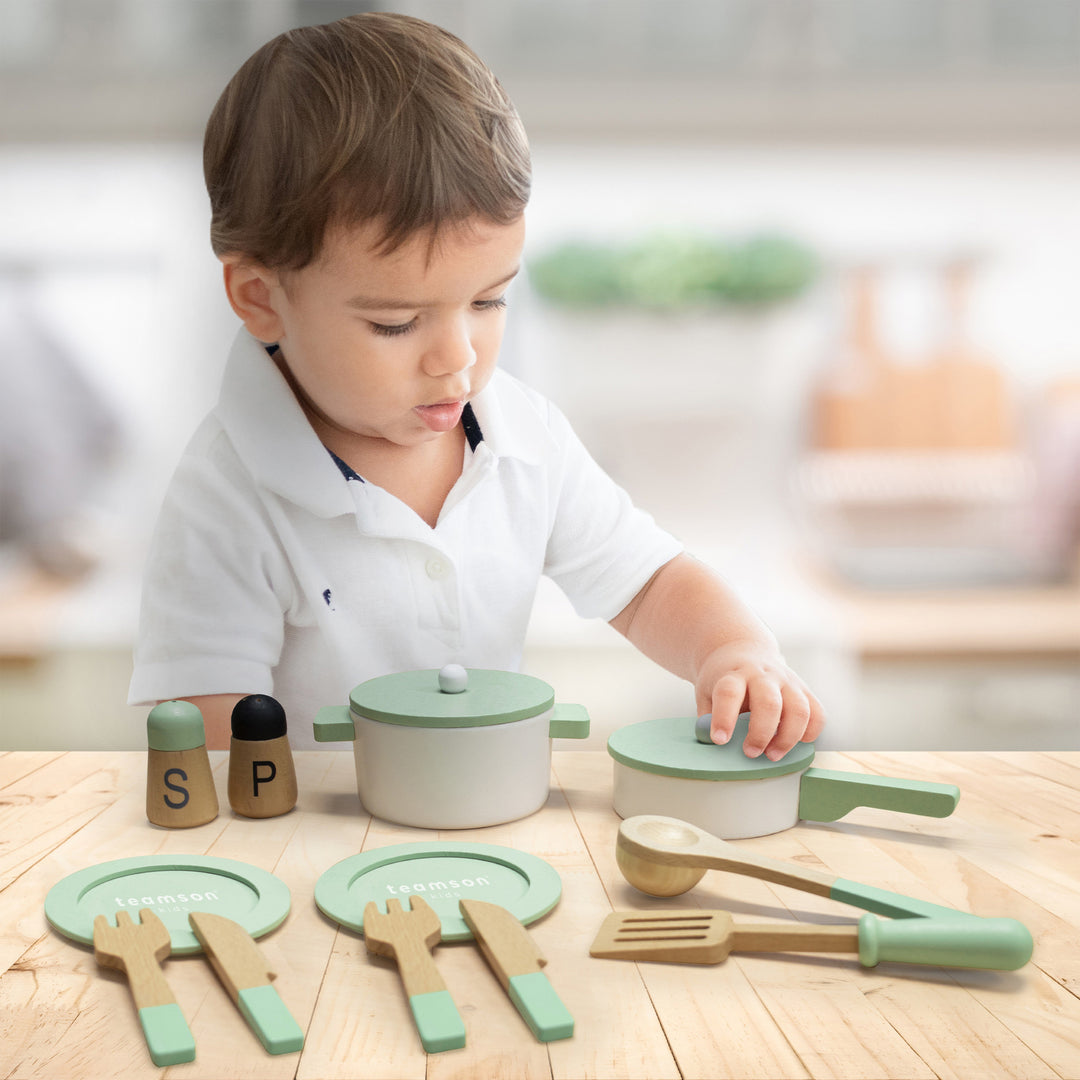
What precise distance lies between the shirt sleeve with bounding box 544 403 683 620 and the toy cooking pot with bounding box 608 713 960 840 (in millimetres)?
352

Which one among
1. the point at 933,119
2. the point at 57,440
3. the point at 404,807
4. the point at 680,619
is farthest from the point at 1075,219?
the point at 57,440

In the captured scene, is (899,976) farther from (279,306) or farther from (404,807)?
(279,306)

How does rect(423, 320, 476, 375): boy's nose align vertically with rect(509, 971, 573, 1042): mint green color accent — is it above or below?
above

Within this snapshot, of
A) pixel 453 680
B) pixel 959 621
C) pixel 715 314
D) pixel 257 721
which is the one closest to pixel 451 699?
pixel 453 680

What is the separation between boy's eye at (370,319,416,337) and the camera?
30.3 inches

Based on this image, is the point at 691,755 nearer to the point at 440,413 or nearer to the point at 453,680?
the point at 453,680


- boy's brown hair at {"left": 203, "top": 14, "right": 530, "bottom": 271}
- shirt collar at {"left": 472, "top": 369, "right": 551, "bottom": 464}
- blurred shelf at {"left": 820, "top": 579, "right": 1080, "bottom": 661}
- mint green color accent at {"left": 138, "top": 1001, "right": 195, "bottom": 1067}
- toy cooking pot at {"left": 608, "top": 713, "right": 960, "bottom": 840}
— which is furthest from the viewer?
blurred shelf at {"left": 820, "top": 579, "right": 1080, "bottom": 661}

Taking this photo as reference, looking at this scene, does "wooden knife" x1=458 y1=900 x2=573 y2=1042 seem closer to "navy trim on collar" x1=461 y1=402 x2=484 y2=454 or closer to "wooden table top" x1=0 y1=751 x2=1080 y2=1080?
"wooden table top" x1=0 y1=751 x2=1080 y2=1080

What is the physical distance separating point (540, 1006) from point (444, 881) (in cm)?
14

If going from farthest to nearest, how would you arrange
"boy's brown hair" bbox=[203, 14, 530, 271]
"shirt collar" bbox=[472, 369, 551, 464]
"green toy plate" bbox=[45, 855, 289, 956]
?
"shirt collar" bbox=[472, 369, 551, 464], "boy's brown hair" bbox=[203, 14, 530, 271], "green toy plate" bbox=[45, 855, 289, 956]

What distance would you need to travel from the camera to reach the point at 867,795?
0.63m

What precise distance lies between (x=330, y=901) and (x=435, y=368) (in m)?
0.41

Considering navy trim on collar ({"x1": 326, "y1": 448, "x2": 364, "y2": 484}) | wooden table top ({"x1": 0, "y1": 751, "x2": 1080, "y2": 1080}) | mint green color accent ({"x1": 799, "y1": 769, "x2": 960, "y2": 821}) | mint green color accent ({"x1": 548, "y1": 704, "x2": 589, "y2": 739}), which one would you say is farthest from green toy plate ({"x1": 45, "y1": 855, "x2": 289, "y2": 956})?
navy trim on collar ({"x1": 326, "y1": 448, "x2": 364, "y2": 484})

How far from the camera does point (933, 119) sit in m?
1.51
